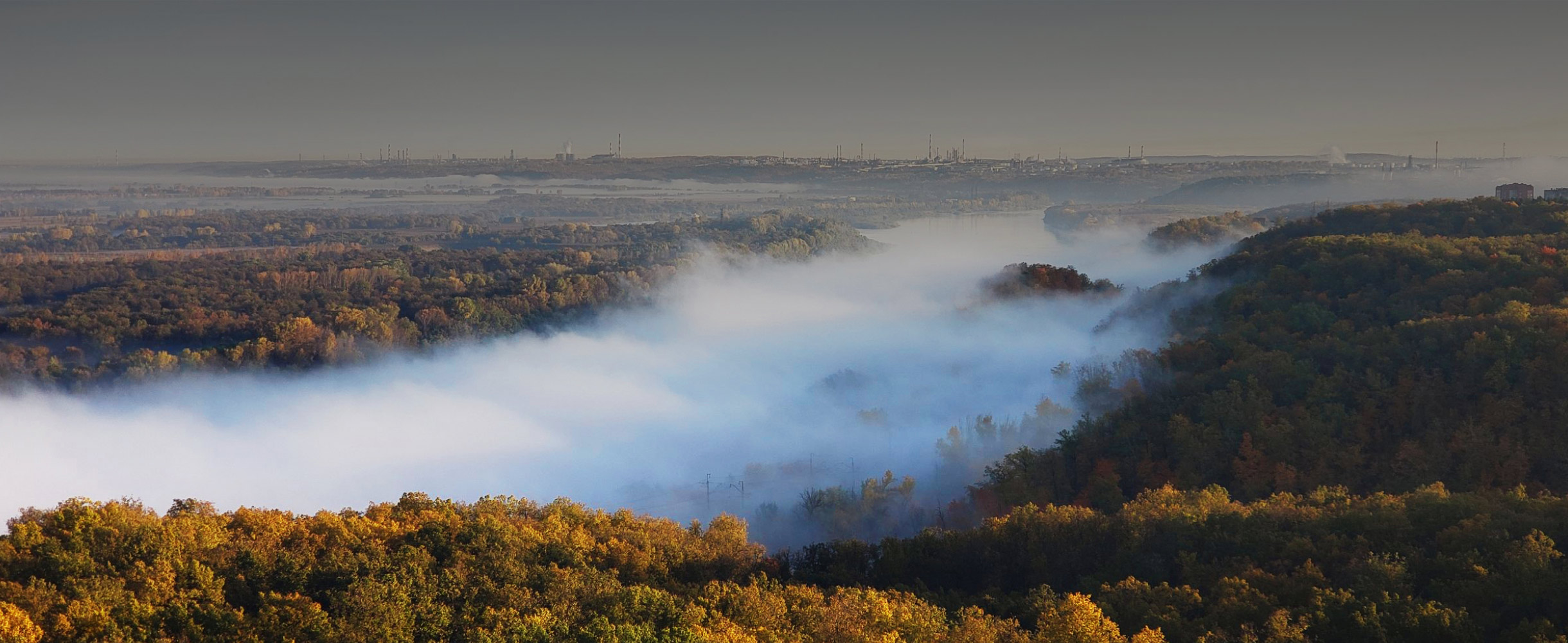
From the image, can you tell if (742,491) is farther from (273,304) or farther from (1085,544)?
(273,304)

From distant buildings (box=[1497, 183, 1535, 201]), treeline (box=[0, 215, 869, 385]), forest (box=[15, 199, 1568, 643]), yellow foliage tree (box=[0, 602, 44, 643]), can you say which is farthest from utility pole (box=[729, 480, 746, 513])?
distant buildings (box=[1497, 183, 1535, 201])

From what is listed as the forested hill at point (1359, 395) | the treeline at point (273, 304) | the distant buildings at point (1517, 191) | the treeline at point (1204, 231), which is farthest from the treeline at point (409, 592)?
the treeline at point (1204, 231)

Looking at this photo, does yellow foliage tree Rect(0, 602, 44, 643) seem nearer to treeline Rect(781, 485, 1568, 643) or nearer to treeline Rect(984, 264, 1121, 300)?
treeline Rect(781, 485, 1568, 643)

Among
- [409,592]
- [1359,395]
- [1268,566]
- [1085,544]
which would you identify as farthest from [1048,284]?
[409,592]

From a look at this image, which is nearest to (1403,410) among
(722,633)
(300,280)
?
(722,633)

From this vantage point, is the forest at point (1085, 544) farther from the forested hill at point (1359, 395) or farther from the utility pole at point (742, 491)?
the utility pole at point (742, 491)

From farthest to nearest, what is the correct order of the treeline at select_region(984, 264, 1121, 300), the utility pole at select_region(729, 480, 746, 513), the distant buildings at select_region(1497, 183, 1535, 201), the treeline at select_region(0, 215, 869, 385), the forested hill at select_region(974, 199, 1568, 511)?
the treeline at select_region(984, 264, 1121, 300), the distant buildings at select_region(1497, 183, 1535, 201), the treeline at select_region(0, 215, 869, 385), the utility pole at select_region(729, 480, 746, 513), the forested hill at select_region(974, 199, 1568, 511)

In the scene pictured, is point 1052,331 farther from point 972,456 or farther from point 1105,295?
point 972,456
